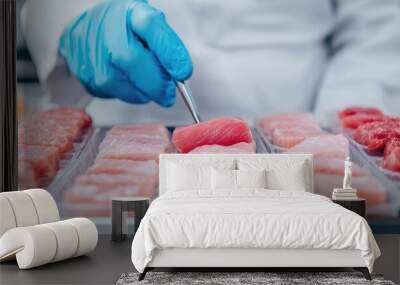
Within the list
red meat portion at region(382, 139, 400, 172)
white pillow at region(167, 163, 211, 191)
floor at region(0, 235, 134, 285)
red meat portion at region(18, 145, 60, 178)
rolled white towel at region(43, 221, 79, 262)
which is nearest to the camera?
floor at region(0, 235, 134, 285)

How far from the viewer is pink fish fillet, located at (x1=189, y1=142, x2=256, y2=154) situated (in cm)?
791

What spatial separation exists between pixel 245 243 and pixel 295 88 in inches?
122

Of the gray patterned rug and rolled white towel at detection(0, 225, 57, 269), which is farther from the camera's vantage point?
rolled white towel at detection(0, 225, 57, 269)

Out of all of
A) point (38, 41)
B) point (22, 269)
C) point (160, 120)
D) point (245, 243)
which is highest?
point (38, 41)

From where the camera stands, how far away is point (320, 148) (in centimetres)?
790

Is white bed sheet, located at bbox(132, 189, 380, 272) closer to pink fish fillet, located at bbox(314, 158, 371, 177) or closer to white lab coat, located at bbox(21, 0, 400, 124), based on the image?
pink fish fillet, located at bbox(314, 158, 371, 177)

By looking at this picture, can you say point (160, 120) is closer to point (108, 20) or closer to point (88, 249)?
point (108, 20)

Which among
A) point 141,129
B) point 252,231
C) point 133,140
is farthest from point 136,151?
point 252,231

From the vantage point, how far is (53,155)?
7.98m

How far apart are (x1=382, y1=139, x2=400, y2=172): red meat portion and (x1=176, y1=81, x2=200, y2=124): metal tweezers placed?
83.2 inches

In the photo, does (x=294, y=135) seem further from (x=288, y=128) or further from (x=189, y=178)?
(x=189, y=178)

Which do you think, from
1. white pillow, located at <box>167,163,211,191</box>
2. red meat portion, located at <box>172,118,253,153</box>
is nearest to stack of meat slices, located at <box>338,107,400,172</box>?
red meat portion, located at <box>172,118,253,153</box>

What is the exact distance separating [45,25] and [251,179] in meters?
3.03

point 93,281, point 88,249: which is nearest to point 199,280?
point 93,281
